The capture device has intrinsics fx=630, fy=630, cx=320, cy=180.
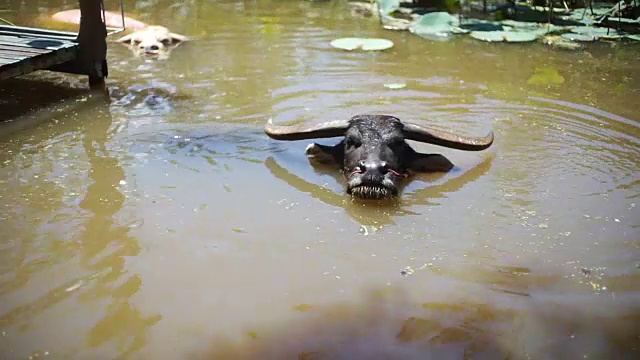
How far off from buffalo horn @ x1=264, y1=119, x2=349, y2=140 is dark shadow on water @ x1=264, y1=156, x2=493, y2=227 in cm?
21

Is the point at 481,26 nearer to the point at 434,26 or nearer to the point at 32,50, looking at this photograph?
the point at 434,26

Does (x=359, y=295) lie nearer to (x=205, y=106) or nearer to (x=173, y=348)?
(x=173, y=348)

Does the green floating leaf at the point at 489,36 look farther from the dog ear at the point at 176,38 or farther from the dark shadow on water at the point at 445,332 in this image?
the dark shadow on water at the point at 445,332

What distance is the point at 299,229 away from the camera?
3785mm

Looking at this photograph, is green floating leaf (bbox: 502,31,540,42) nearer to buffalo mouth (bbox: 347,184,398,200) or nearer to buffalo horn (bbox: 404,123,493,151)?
buffalo horn (bbox: 404,123,493,151)

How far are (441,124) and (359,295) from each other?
302 cm

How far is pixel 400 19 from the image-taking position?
10.8 meters

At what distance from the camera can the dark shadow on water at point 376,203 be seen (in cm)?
399

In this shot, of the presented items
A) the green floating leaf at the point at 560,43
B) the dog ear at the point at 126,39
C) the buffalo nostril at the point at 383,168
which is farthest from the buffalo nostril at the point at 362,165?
the green floating leaf at the point at 560,43

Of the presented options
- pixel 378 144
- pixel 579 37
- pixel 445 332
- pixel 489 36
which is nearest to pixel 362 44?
pixel 489 36

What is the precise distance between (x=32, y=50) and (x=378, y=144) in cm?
376

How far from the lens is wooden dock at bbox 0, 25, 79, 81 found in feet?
19.1

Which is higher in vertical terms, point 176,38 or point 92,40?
point 92,40

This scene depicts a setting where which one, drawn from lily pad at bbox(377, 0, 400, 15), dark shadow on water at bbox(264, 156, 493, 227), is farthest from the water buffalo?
lily pad at bbox(377, 0, 400, 15)
